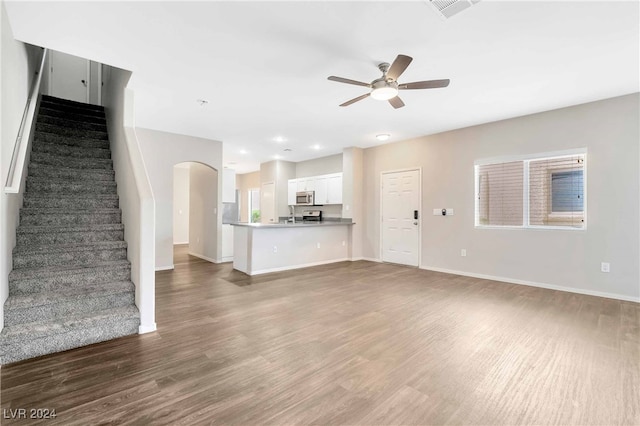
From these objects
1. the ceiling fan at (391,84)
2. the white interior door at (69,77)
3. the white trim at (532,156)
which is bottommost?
the white trim at (532,156)

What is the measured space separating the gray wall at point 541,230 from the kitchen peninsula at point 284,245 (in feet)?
6.68

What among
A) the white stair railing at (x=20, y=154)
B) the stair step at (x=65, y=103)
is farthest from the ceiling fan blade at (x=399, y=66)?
the stair step at (x=65, y=103)

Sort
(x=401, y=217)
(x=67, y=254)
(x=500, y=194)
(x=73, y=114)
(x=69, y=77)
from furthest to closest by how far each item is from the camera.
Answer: (x=401, y=217) < (x=69, y=77) < (x=500, y=194) < (x=73, y=114) < (x=67, y=254)

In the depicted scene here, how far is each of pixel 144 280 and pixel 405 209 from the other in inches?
198

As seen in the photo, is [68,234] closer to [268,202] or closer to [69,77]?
[69,77]

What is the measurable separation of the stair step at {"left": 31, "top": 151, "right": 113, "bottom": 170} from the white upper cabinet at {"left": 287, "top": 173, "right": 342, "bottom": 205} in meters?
4.83

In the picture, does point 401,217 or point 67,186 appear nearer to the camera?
point 67,186

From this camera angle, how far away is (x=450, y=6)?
86.8 inches

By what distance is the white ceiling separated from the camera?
2305 mm

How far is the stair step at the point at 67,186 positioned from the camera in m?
3.51

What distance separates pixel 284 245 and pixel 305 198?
2.64 meters

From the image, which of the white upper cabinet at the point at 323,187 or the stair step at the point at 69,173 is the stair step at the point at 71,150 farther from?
the white upper cabinet at the point at 323,187

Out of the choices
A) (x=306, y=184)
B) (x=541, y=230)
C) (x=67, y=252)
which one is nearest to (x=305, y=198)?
(x=306, y=184)

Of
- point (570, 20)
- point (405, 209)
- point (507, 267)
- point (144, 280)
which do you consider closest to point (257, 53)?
point (144, 280)
